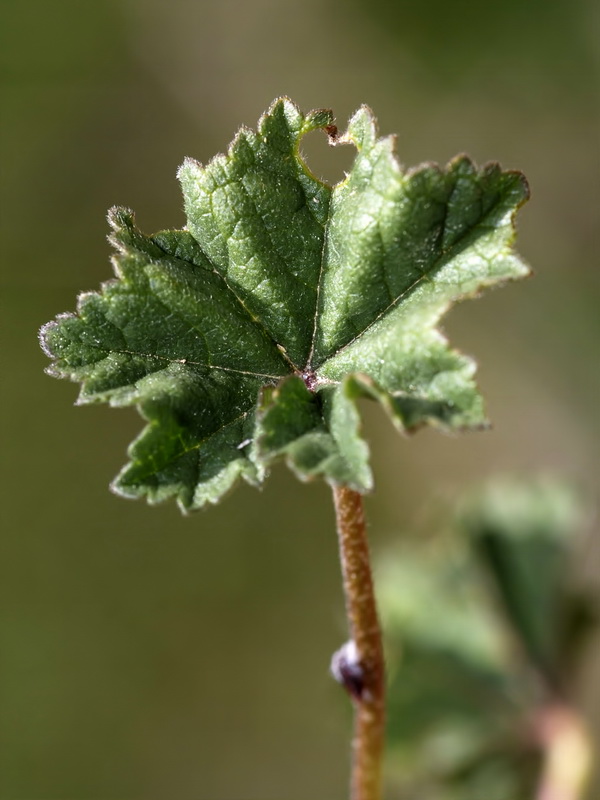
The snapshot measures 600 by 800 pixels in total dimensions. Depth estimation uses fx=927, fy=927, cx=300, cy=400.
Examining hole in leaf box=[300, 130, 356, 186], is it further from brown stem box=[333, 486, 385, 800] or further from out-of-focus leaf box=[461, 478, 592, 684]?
brown stem box=[333, 486, 385, 800]

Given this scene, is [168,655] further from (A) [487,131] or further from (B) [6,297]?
(A) [487,131]

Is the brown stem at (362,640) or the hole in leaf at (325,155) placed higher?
the hole in leaf at (325,155)

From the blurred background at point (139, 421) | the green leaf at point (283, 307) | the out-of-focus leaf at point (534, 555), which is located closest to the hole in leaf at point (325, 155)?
the blurred background at point (139, 421)

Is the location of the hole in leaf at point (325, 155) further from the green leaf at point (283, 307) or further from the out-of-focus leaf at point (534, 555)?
the green leaf at point (283, 307)

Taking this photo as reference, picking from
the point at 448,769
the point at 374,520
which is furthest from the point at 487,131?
the point at 448,769

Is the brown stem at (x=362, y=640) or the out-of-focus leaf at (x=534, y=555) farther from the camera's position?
the out-of-focus leaf at (x=534, y=555)

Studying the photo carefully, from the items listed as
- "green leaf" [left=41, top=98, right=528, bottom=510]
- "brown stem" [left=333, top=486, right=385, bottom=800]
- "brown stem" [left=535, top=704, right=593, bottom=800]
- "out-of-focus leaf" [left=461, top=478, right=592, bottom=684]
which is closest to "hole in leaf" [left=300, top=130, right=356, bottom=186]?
"out-of-focus leaf" [left=461, top=478, right=592, bottom=684]

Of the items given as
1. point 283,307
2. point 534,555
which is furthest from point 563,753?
point 283,307
